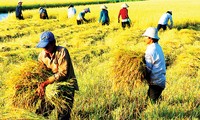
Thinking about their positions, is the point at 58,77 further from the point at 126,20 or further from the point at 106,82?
the point at 126,20

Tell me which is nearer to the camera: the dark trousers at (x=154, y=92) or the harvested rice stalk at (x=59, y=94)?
the harvested rice stalk at (x=59, y=94)

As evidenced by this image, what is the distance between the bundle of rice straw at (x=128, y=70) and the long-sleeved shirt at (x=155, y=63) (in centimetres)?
12

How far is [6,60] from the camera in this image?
7988 mm

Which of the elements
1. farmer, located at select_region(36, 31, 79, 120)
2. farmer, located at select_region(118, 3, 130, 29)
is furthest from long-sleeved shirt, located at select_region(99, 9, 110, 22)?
farmer, located at select_region(36, 31, 79, 120)

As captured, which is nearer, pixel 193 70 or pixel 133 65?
pixel 133 65

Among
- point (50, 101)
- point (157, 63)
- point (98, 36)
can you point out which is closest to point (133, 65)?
point (157, 63)

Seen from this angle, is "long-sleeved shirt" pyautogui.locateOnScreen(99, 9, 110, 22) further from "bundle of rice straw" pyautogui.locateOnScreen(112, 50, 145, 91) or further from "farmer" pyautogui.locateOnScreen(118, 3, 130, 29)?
"bundle of rice straw" pyautogui.locateOnScreen(112, 50, 145, 91)

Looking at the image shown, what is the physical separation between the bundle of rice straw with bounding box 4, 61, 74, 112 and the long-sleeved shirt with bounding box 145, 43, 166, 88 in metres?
1.29

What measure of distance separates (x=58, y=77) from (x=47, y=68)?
282 mm

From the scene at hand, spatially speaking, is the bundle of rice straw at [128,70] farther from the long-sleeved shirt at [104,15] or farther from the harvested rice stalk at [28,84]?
the long-sleeved shirt at [104,15]

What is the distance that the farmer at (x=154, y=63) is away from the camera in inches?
182

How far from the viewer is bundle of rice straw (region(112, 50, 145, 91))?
15.8 ft

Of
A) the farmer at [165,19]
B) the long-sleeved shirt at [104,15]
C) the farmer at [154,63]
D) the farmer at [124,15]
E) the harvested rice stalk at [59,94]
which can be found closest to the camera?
the harvested rice stalk at [59,94]

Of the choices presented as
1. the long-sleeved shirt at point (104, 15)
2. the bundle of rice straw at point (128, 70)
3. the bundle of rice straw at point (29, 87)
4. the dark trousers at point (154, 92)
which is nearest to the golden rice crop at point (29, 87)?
the bundle of rice straw at point (29, 87)
